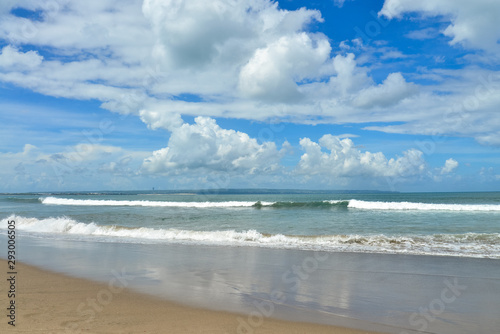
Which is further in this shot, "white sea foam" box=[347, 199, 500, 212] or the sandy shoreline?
"white sea foam" box=[347, 199, 500, 212]

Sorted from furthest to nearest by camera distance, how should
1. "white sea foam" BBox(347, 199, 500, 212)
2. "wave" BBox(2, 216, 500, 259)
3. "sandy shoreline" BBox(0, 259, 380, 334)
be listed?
"white sea foam" BBox(347, 199, 500, 212), "wave" BBox(2, 216, 500, 259), "sandy shoreline" BBox(0, 259, 380, 334)

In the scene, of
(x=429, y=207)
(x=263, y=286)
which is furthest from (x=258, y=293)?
(x=429, y=207)

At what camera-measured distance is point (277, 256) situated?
1127cm

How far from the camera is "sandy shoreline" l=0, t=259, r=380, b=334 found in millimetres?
4852

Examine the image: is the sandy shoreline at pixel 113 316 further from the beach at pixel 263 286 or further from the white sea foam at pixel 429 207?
the white sea foam at pixel 429 207

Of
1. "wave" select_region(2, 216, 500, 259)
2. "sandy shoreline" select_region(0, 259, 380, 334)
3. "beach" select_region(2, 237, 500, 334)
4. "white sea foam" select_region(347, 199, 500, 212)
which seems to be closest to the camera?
"sandy shoreline" select_region(0, 259, 380, 334)

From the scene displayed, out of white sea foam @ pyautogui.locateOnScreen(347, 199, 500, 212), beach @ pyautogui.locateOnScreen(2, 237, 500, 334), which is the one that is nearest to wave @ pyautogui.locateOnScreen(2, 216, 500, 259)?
beach @ pyautogui.locateOnScreen(2, 237, 500, 334)

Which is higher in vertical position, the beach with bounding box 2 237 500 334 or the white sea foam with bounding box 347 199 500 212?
the white sea foam with bounding box 347 199 500 212

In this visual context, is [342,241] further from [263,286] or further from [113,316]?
[113,316]

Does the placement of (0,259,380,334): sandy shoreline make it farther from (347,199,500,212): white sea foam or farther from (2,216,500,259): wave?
(347,199,500,212): white sea foam

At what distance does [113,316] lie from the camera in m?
5.37

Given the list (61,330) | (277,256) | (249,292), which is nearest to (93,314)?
(61,330)

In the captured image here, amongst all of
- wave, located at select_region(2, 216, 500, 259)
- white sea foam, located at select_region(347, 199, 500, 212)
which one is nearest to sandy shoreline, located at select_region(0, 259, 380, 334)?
wave, located at select_region(2, 216, 500, 259)

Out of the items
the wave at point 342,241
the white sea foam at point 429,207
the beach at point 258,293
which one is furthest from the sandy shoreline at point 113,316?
the white sea foam at point 429,207
